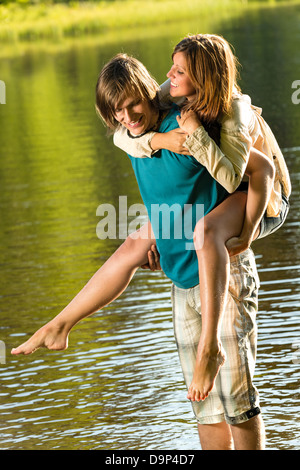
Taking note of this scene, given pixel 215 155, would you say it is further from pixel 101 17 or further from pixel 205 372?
pixel 101 17

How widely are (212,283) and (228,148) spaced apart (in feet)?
1.46

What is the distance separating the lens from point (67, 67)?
29.0 metres

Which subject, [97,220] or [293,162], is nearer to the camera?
[97,220]

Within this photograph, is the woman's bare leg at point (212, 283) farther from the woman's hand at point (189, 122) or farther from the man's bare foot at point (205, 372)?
the woman's hand at point (189, 122)

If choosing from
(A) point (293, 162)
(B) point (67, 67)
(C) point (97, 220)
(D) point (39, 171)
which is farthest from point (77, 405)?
(B) point (67, 67)

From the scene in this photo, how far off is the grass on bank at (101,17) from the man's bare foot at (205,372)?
4075cm

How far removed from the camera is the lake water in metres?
4.64

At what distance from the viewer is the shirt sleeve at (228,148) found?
2.98 meters

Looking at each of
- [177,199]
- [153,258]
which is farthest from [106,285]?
[177,199]

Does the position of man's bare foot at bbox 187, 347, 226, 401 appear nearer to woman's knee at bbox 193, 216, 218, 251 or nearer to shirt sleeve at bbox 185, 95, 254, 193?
woman's knee at bbox 193, 216, 218, 251

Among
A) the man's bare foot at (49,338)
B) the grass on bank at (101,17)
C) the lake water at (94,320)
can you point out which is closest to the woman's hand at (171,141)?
the man's bare foot at (49,338)

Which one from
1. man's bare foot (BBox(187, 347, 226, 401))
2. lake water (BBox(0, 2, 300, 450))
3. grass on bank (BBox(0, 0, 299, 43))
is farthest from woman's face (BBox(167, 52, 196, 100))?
grass on bank (BBox(0, 0, 299, 43))
